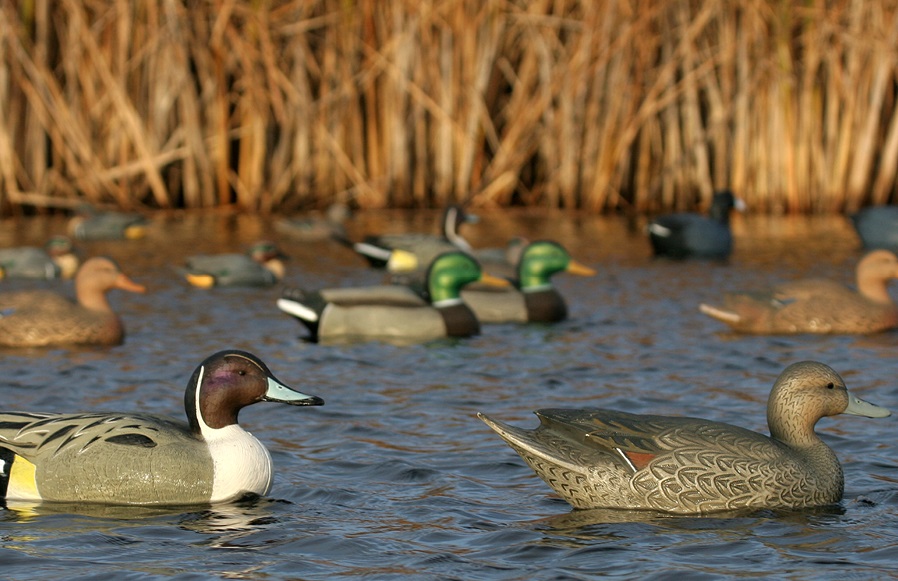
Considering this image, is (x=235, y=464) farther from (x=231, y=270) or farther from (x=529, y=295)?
(x=231, y=270)

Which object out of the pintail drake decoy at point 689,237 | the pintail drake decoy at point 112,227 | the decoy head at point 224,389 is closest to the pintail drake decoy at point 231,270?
the pintail drake decoy at point 112,227

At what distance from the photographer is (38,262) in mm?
13414

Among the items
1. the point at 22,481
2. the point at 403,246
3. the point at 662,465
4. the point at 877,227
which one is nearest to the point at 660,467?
the point at 662,465

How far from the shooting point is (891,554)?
5.46 metres

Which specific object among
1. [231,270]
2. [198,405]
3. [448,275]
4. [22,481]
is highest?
[198,405]

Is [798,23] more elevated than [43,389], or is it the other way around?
[798,23]

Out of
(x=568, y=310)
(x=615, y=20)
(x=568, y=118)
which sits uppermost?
(x=615, y=20)

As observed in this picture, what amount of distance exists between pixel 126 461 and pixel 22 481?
42 cm

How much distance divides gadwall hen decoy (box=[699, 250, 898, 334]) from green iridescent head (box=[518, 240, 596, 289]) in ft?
4.89

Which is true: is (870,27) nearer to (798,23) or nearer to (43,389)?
(798,23)

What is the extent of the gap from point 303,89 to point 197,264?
180 inches

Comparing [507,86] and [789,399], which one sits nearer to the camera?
[789,399]

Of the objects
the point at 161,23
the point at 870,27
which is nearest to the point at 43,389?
the point at 161,23

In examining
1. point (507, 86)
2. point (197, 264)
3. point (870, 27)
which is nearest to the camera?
point (197, 264)
